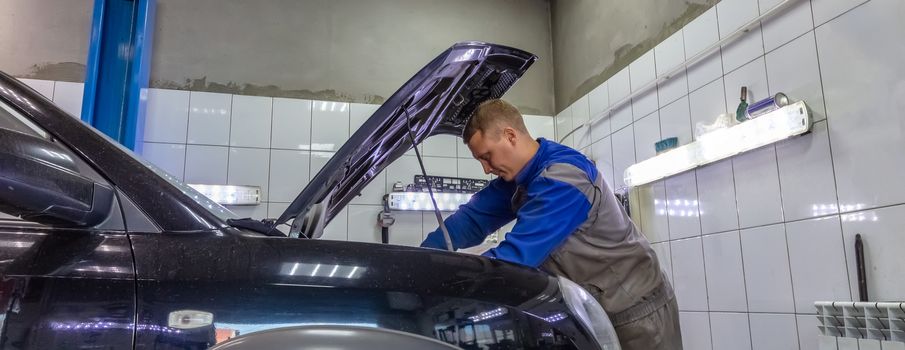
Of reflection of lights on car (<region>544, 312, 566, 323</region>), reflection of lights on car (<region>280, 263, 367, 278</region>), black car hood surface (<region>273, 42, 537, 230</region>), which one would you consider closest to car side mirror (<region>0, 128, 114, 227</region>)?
reflection of lights on car (<region>280, 263, 367, 278</region>)

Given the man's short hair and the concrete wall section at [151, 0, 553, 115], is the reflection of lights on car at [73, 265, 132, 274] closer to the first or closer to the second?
the man's short hair

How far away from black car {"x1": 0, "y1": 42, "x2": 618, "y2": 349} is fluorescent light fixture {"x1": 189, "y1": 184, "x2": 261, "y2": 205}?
2.59 metres

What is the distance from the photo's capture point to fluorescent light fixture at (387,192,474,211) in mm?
3641

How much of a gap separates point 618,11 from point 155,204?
3.19 m

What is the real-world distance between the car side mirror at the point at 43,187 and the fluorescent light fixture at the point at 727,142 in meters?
2.20

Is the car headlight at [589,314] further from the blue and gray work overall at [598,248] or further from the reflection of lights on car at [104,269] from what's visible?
the reflection of lights on car at [104,269]

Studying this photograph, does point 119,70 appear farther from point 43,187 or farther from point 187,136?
point 43,187

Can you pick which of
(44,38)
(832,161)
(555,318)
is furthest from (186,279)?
(44,38)

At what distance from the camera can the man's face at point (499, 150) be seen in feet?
5.49

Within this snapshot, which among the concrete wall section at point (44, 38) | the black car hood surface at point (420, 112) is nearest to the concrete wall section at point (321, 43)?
the concrete wall section at point (44, 38)

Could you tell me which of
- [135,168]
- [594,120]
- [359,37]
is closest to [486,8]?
[359,37]

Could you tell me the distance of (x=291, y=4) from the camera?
3.95 m

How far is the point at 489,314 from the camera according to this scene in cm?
82

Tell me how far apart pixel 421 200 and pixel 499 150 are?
203 centimetres
